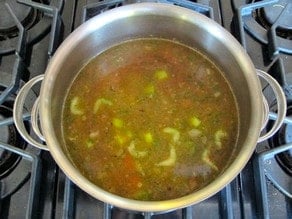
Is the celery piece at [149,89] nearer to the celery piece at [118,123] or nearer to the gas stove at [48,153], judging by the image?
the celery piece at [118,123]

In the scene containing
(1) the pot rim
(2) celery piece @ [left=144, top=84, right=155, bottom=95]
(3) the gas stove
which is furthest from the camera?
(2) celery piece @ [left=144, top=84, right=155, bottom=95]

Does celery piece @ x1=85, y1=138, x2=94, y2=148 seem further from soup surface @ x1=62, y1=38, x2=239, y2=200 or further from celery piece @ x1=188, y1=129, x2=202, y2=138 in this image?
celery piece @ x1=188, y1=129, x2=202, y2=138

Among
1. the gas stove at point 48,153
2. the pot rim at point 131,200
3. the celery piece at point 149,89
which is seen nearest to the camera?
the pot rim at point 131,200

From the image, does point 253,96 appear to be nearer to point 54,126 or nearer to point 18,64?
point 54,126

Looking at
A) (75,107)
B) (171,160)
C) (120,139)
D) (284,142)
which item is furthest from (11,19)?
(284,142)

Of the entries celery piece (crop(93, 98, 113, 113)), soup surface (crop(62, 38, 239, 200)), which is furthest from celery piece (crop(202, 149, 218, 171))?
celery piece (crop(93, 98, 113, 113))

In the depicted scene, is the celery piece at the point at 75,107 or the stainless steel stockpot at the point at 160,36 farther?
the celery piece at the point at 75,107

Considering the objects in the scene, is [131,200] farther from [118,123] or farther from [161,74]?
[161,74]

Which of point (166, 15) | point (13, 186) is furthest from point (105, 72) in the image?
point (13, 186)

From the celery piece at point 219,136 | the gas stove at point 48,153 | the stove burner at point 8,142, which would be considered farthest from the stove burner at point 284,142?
the stove burner at point 8,142
